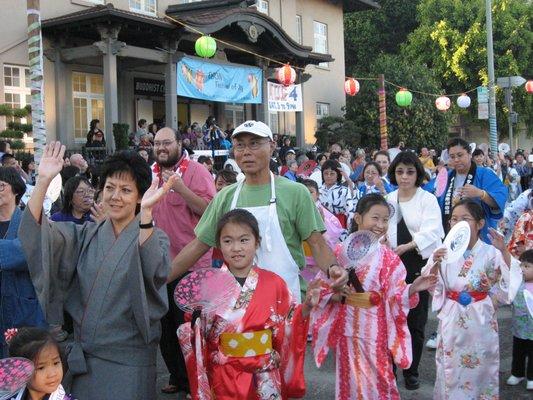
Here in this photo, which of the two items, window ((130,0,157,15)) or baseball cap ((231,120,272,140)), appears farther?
window ((130,0,157,15))

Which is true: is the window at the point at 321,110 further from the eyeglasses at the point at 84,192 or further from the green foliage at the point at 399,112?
the eyeglasses at the point at 84,192

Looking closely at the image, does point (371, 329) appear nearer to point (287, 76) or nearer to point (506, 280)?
point (506, 280)

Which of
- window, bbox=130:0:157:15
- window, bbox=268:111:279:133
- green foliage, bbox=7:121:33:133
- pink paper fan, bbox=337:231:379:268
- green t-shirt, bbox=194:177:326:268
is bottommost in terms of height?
pink paper fan, bbox=337:231:379:268

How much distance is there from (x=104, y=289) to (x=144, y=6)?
14.6 meters

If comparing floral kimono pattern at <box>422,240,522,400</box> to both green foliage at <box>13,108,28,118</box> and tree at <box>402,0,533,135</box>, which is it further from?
tree at <box>402,0,533,135</box>

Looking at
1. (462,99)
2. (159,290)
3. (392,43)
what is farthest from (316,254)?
(392,43)

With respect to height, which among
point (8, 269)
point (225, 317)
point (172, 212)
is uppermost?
point (172, 212)

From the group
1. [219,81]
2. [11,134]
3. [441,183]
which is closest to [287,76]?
[219,81]

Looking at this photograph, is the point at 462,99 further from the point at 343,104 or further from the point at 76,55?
the point at 76,55

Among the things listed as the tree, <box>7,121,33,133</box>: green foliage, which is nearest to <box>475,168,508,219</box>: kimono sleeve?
<box>7,121,33,133</box>: green foliage

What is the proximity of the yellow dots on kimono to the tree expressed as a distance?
2863cm

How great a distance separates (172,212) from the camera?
14.8 ft

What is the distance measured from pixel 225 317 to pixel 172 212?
1.68 m

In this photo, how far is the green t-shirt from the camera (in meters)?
3.32
